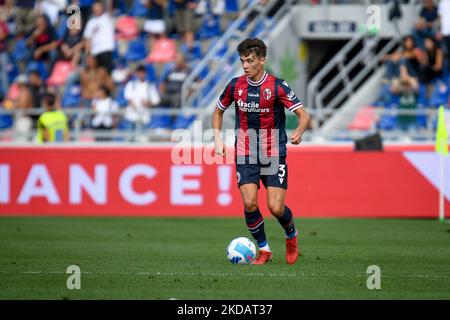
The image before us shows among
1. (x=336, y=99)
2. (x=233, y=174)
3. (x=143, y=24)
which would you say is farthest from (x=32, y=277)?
(x=143, y=24)

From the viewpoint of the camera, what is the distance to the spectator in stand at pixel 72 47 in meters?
26.9

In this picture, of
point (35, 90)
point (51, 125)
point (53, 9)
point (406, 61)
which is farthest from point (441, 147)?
point (53, 9)

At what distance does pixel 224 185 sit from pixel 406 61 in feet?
19.1

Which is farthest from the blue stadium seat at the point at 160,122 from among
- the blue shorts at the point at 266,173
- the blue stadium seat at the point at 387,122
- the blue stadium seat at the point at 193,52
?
the blue shorts at the point at 266,173

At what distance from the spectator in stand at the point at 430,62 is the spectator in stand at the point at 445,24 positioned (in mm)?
247

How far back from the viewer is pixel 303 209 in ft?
66.9

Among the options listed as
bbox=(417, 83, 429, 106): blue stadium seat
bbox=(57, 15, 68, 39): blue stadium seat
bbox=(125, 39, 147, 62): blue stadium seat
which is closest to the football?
bbox=(417, 83, 429, 106): blue stadium seat

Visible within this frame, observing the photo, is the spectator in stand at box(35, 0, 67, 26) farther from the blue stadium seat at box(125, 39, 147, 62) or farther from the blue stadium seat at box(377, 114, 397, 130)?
the blue stadium seat at box(377, 114, 397, 130)

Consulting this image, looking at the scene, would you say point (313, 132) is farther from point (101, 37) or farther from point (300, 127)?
point (300, 127)

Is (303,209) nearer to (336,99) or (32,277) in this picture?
(336,99)

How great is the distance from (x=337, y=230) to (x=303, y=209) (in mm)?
2733

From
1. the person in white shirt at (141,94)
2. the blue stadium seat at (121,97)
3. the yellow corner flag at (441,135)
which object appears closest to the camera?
the yellow corner flag at (441,135)

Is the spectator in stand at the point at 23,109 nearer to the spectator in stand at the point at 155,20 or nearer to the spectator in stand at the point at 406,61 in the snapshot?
the spectator in stand at the point at 155,20
